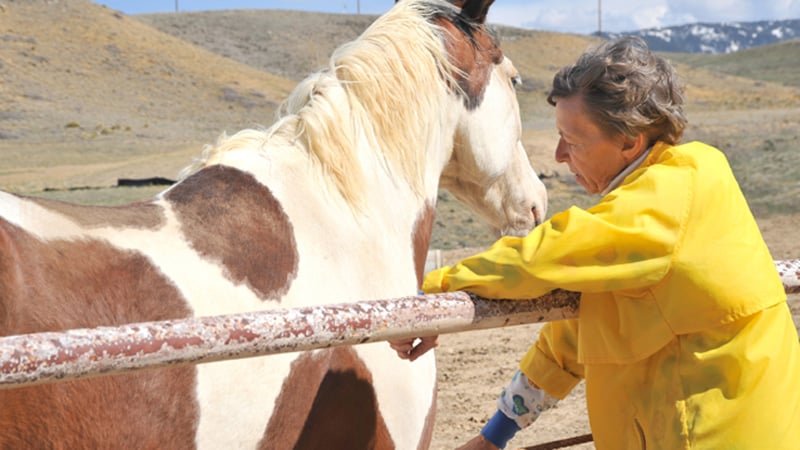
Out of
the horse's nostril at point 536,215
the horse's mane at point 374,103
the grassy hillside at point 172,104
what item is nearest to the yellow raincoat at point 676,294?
the horse's mane at point 374,103

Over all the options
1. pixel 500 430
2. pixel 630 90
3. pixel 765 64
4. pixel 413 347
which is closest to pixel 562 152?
pixel 630 90

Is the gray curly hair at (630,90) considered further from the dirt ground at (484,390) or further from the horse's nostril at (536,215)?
the dirt ground at (484,390)

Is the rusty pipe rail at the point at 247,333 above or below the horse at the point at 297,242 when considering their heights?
above

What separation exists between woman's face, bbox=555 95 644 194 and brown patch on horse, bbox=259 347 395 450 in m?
0.73

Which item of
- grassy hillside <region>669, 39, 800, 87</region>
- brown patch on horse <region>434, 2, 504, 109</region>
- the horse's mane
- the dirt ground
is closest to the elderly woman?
the horse's mane

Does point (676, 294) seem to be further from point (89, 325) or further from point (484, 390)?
point (484, 390)

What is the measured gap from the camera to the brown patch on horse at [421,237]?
8.72 ft

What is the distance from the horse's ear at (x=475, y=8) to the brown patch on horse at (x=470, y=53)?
14 millimetres

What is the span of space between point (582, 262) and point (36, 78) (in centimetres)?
3081

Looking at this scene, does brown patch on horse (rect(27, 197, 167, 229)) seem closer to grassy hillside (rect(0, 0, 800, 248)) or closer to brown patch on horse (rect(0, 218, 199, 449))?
brown patch on horse (rect(0, 218, 199, 449))

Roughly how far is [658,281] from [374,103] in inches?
46.5

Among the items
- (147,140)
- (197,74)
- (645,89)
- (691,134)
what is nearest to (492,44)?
(645,89)

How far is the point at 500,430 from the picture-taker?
208 centimetres

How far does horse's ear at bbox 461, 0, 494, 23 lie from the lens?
110 inches
